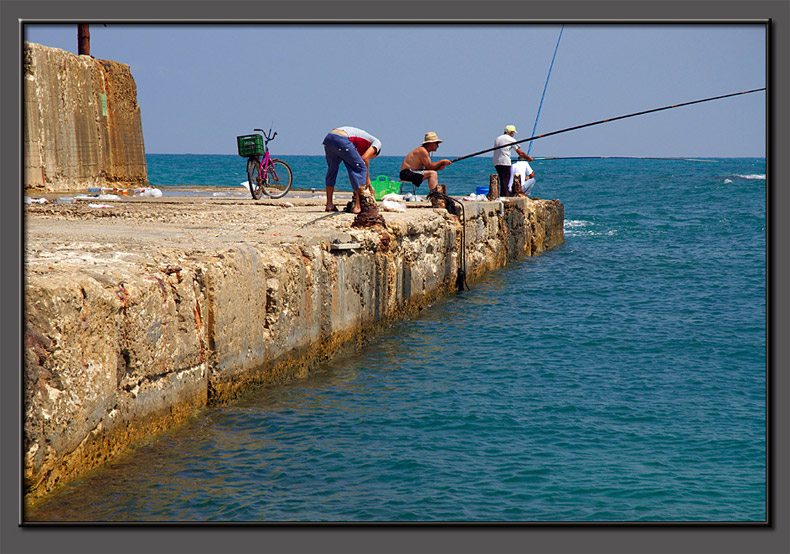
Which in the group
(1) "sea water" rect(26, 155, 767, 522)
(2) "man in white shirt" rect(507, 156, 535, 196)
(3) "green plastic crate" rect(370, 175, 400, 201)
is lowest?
(1) "sea water" rect(26, 155, 767, 522)

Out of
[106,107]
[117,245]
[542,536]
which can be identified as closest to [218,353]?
[117,245]

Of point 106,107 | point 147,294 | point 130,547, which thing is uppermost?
point 106,107

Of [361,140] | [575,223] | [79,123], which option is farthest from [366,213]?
[575,223]

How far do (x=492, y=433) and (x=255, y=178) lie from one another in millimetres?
8667

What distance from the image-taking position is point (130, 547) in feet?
9.12

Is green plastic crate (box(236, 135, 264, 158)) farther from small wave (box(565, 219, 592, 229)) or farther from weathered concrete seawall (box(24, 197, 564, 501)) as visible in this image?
small wave (box(565, 219, 592, 229))

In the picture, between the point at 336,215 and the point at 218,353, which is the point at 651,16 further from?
the point at 336,215

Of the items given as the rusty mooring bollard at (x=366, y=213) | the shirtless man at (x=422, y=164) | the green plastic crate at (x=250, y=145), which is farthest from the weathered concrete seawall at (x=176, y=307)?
the green plastic crate at (x=250, y=145)

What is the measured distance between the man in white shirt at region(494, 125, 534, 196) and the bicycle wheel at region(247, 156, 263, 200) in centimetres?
414

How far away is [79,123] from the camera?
14539 millimetres

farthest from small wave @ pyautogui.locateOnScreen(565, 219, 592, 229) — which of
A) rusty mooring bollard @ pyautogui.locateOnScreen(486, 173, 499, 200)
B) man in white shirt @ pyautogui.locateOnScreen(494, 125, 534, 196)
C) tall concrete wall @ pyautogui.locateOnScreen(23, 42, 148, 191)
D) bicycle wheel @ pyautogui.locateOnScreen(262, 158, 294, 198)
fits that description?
tall concrete wall @ pyautogui.locateOnScreen(23, 42, 148, 191)

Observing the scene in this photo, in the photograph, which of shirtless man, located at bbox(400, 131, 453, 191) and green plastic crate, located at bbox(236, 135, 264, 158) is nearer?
shirtless man, located at bbox(400, 131, 453, 191)

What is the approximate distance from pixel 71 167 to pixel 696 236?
51.8ft

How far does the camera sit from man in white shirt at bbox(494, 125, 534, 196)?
46.9 feet
